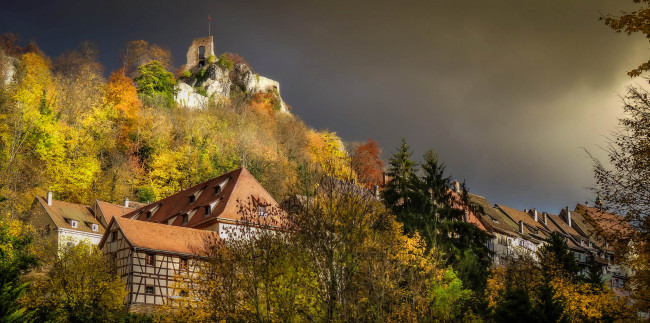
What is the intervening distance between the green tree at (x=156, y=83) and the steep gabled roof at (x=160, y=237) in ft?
133

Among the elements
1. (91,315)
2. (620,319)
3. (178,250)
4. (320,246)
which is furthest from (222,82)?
(620,319)

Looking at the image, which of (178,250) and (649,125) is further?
(178,250)

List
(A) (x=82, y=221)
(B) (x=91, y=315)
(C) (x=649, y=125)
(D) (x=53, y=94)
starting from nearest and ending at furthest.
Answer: (C) (x=649, y=125), (B) (x=91, y=315), (A) (x=82, y=221), (D) (x=53, y=94)

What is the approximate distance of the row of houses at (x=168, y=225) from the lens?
3191cm

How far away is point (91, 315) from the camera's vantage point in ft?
90.4

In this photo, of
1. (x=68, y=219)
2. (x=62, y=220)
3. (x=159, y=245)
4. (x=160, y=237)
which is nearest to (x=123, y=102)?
(x=68, y=219)

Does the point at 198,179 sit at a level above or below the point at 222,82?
below

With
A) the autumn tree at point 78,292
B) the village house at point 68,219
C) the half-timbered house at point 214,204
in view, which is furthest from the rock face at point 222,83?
the autumn tree at point 78,292

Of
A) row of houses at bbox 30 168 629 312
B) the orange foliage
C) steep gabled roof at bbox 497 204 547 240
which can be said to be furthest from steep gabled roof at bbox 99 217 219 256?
steep gabled roof at bbox 497 204 547 240

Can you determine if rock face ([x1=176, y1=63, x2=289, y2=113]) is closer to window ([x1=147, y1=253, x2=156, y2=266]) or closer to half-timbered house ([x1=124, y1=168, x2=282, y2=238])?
half-timbered house ([x1=124, y1=168, x2=282, y2=238])

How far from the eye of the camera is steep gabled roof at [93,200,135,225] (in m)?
46.8

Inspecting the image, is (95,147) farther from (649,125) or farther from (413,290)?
(649,125)

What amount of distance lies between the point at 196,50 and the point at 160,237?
228ft

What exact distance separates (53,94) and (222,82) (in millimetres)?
31403
